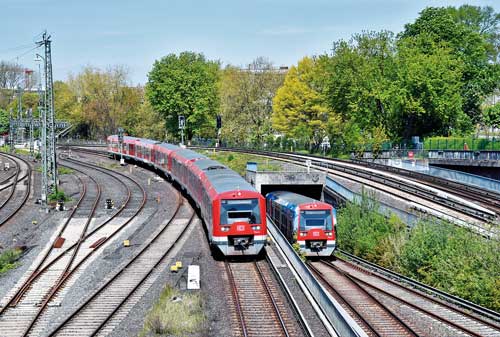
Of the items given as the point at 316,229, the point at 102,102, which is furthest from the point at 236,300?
the point at 102,102

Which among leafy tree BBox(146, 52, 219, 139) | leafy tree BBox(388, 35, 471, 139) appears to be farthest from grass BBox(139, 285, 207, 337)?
leafy tree BBox(146, 52, 219, 139)

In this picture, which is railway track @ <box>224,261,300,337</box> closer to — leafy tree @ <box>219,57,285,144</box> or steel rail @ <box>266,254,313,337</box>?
steel rail @ <box>266,254,313,337</box>

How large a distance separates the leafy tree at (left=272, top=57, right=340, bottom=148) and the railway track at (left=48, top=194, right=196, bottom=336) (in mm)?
40214

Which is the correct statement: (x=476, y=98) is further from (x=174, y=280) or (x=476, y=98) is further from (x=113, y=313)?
(x=113, y=313)

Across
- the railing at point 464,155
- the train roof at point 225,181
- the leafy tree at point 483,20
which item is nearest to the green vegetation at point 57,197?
the train roof at point 225,181

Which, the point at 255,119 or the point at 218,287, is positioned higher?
the point at 255,119

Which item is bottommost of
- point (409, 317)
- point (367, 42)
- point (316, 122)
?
point (409, 317)

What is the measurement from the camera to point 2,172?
57.3 metres

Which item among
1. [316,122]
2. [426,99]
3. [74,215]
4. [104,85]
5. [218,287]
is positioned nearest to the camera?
[218,287]

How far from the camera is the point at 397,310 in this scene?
770 inches

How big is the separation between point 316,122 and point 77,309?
52139mm

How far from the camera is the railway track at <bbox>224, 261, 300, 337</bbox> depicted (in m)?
16.7

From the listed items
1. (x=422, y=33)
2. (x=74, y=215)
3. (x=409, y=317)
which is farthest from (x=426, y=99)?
(x=409, y=317)

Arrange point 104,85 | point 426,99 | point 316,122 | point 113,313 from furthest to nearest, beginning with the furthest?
1. point 104,85
2. point 316,122
3. point 426,99
4. point 113,313
